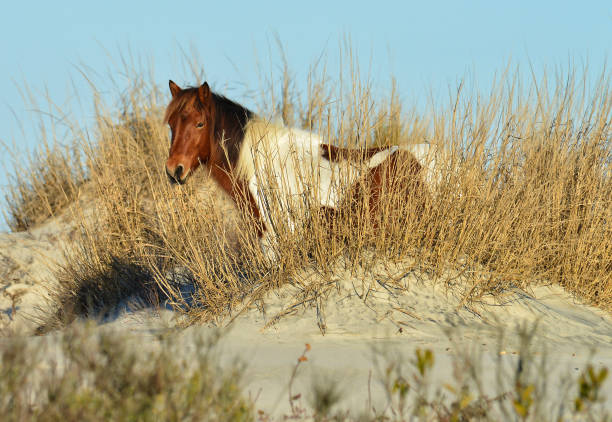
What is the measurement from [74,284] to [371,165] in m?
2.95

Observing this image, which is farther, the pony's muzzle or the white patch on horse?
the pony's muzzle

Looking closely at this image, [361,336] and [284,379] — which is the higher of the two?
[284,379]

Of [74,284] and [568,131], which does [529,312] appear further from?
[74,284]

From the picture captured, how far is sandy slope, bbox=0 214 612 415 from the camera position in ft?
9.94

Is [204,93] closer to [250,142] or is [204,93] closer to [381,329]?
[250,142]

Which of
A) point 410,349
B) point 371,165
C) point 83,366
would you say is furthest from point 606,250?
point 83,366

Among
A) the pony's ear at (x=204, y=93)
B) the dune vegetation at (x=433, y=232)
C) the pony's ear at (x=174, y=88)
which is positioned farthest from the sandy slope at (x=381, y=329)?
the pony's ear at (x=174, y=88)

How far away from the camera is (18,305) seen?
242 inches

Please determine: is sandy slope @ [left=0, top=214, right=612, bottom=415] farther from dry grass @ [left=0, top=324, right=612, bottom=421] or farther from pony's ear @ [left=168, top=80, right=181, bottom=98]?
pony's ear @ [left=168, top=80, right=181, bottom=98]

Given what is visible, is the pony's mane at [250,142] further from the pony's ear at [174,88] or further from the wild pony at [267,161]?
the pony's ear at [174,88]

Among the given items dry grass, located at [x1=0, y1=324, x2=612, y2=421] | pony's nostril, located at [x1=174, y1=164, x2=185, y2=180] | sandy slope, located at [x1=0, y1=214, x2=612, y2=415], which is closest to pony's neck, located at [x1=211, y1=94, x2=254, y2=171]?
pony's nostril, located at [x1=174, y1=164, x2=185, y2=180]

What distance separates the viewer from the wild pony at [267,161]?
435cm

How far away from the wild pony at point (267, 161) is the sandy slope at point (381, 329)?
60cm

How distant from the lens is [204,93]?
189 inches
